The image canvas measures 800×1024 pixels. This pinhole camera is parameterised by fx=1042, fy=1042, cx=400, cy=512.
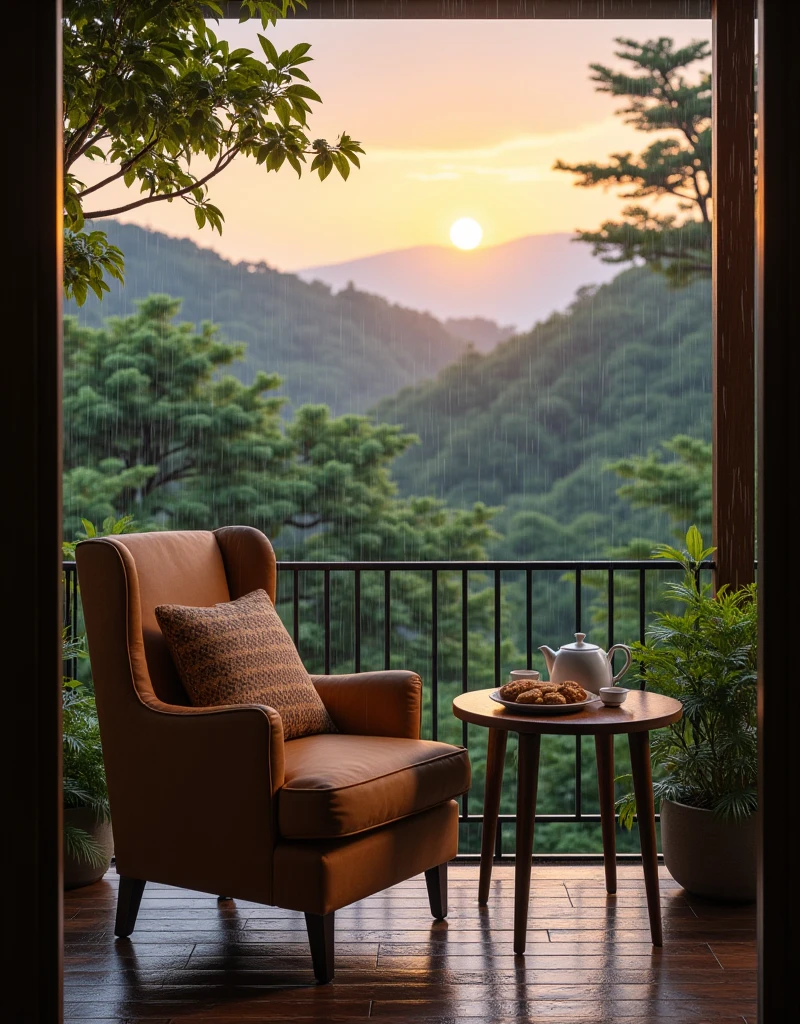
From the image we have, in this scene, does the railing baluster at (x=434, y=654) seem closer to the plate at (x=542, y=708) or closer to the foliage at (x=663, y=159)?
the plate at (x=542, y=708)

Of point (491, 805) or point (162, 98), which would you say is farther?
point (491, 805)

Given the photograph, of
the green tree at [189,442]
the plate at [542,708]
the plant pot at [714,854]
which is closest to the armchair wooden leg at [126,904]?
the plate at [542,708]

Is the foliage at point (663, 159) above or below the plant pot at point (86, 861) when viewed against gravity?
above

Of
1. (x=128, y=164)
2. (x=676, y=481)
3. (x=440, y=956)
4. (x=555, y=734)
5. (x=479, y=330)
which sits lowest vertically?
(x=440, y=956)

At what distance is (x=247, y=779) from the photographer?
8.16 ft

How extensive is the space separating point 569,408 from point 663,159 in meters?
2.33

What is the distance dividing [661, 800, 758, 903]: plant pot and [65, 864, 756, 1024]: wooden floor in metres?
0.05

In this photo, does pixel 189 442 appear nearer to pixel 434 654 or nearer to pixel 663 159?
pixel 663 159

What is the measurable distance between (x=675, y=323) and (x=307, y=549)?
3.96 meters

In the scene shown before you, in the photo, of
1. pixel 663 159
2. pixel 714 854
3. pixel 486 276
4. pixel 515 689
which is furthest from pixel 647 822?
pixel 486 276

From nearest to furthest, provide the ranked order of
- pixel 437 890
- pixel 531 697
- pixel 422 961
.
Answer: pixel 422 961 → pixel 531 697 → pixel 437 890

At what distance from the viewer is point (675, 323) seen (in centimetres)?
960

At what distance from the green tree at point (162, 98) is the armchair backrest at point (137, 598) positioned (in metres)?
0.83

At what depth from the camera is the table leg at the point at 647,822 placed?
2.73 meters
